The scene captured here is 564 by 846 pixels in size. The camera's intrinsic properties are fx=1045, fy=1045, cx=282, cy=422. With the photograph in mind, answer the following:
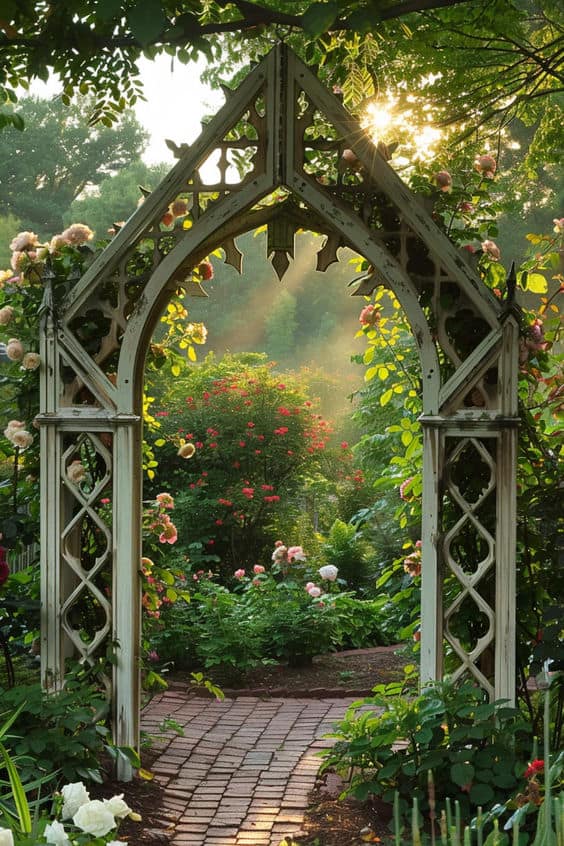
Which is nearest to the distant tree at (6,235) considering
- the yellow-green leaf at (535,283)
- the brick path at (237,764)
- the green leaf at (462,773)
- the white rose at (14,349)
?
the brick path at (237,764)

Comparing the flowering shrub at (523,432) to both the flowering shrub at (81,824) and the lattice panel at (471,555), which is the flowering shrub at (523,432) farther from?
the flowering shrub at (81,824)

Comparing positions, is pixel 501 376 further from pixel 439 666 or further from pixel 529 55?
pixel 529 55

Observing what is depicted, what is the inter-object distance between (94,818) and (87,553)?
2881 millimetres

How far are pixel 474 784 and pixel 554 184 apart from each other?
14.5 m

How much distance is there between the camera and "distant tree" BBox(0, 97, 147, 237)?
71.8 ft

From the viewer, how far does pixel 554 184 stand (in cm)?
1689

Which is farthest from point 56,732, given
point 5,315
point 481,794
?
point 5,315

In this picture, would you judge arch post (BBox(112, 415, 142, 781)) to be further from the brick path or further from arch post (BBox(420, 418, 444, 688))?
arch post (BBox(420, 418, 444, 688))

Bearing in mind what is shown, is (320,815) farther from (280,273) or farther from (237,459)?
(237,459)

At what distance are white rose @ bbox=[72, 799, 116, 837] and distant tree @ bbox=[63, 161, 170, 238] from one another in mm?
19763

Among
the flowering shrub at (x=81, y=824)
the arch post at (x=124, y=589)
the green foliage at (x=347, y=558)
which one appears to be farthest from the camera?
the green foliage at (x=347, y=558)

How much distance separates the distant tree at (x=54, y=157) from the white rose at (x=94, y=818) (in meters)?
20.5

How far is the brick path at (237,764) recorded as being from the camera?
168 inches

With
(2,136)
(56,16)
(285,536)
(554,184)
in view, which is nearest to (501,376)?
(56,16)
